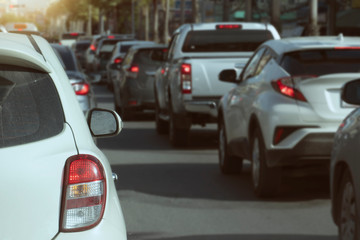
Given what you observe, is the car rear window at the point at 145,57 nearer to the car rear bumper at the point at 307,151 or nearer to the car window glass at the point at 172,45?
the car window glass at the point at 172,45

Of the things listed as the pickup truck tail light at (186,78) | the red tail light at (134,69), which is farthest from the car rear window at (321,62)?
the red tail light at (134,69)

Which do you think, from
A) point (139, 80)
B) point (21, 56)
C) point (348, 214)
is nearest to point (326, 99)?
point (348, 214)

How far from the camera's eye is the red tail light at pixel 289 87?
9797 mm

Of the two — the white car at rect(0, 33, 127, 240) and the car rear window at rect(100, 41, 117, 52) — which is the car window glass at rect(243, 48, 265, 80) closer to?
the white car at rect(0, 33, 127, 240)

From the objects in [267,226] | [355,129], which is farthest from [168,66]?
[355,129]

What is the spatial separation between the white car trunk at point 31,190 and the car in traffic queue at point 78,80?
391 inches

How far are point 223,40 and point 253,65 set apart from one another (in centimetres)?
445

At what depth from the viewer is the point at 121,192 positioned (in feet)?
35.0

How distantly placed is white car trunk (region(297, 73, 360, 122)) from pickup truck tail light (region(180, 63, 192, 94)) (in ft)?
16.3

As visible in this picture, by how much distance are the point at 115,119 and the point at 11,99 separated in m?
1.10

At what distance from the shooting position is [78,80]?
14695 mm

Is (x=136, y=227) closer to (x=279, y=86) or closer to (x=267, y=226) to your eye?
(x=267, y=226)

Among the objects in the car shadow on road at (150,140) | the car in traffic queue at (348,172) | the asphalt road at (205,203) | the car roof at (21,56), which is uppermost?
the car roof at (21,56)

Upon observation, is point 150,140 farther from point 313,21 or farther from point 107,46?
point 107,46
